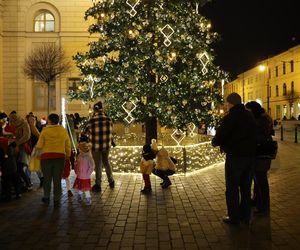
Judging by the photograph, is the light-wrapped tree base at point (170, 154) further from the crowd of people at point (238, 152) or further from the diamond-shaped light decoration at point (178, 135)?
the crowd of people at point (238, 152)

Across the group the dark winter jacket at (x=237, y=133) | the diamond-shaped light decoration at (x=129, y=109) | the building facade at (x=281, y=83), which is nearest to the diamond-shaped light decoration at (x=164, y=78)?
the diamond-shaped light decoration at (x=129, y=109)

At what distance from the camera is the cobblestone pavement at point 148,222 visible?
608 centimetres

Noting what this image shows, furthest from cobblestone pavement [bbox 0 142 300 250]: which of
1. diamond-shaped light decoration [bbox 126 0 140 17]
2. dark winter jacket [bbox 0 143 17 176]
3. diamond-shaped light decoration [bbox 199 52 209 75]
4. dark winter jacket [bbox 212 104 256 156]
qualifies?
diamond-shaped light decoration [bbox 126 0 140 17]

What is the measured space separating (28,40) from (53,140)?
73.5 ft

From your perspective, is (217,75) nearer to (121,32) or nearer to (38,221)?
(121,32)

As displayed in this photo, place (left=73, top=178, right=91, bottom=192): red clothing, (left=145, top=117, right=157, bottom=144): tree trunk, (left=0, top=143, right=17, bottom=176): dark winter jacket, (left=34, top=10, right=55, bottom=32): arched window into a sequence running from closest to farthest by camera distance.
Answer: (left=73, top=178, right=91, bottom=192): red clothing → (left=0, top=143, right=17, bottom=176): dark winter jacket → (left=145, top=117, right=157, bottom=144): tree trunk → (left=34, top=10, right=55, bottom=32): arched window

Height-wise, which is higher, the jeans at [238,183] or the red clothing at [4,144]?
the red clothing at [4,144]

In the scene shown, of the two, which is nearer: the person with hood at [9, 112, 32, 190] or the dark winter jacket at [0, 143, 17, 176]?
the dark winter jacket at [0, 143, 17, 176]

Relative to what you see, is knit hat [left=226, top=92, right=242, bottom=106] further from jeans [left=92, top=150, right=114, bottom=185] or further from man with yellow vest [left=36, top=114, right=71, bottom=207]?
jeans [left=92, top=150, right=114, bottom=185]

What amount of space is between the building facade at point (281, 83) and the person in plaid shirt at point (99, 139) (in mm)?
45565

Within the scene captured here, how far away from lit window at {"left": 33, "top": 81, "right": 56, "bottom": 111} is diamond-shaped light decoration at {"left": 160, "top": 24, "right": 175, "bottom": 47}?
16.8 m

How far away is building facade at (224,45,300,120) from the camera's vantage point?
199ft

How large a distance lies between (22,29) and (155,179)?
2093cm

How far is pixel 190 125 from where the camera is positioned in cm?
1428
